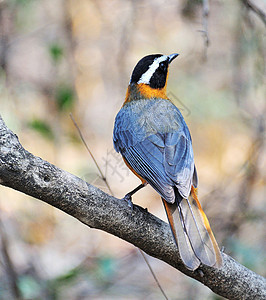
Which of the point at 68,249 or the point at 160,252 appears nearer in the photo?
the point at 160,252

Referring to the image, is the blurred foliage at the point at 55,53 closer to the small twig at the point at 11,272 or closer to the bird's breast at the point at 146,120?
the bird's breast at the point at 146,120

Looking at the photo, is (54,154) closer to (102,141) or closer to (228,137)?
(102,141)

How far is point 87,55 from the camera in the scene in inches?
280

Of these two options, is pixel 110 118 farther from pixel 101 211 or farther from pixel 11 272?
pixel 101 211

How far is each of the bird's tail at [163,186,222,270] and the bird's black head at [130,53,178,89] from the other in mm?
1482

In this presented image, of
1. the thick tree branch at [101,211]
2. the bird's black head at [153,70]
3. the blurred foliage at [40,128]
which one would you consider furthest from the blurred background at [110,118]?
the thick tree branch at [101,211]

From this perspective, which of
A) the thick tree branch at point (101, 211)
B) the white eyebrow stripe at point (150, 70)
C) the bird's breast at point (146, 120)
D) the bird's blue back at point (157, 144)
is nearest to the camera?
the thick tree branch at point (101, 211)

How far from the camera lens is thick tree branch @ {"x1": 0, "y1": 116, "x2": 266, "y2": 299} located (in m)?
2.24

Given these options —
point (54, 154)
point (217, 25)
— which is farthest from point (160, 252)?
point (217, 25)

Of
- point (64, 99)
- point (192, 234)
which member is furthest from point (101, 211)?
point (64, 99)

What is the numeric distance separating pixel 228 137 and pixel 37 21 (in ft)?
11.0

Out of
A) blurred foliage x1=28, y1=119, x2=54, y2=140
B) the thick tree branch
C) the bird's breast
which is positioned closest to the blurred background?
blurred foliage x1=28, y1=119, x2=54, y2=140

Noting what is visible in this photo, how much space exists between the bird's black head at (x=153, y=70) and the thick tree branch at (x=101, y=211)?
5.48 ft

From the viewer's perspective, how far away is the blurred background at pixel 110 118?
16.5 feet
